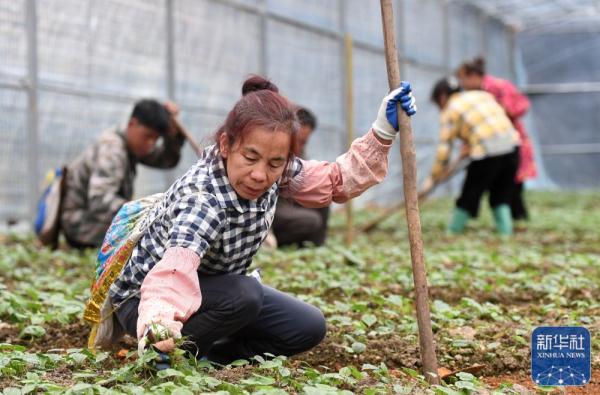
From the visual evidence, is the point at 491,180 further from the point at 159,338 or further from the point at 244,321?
the point at 159,338

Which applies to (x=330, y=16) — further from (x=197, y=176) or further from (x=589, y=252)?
(x=197, y=176)

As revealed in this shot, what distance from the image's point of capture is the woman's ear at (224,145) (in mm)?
2641

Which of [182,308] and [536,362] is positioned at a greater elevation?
[182,308]

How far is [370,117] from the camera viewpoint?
14727mm

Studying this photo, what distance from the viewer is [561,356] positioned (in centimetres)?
250

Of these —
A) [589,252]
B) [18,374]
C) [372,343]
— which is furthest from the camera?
[589,252]

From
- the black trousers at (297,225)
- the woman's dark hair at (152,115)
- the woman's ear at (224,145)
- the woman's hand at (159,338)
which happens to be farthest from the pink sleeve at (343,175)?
the black trousers at (297,225)

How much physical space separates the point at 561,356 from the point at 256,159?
3.33ft

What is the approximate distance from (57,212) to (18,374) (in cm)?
387

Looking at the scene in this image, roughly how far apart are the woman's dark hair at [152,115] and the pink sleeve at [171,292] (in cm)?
358

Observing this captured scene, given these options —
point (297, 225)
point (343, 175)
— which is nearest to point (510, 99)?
point (297, 225)

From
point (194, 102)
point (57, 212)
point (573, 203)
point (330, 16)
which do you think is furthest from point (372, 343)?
point (573, 203)

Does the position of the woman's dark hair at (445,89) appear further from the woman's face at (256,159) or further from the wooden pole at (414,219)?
the woman's face at (256,159)

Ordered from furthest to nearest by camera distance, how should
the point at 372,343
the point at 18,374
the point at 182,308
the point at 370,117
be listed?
the point at 370,117 < the point at 372,343 < the point at 18,374 < the point at 182,308
